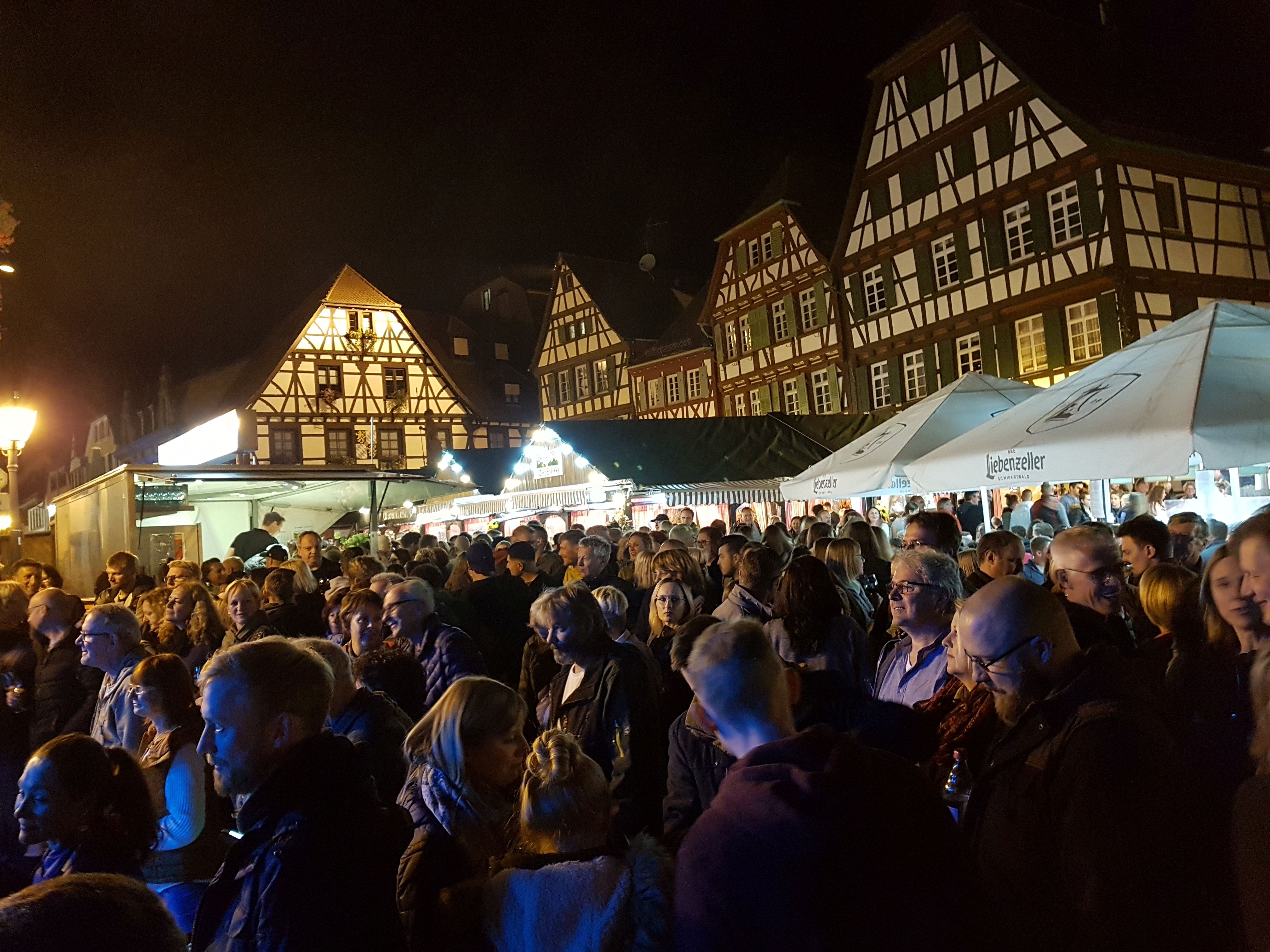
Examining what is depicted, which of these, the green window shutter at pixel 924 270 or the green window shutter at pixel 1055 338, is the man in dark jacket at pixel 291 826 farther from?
the green window shutter at pixel 924 270

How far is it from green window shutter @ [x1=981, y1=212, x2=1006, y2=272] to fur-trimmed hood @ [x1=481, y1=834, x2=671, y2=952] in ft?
76.1

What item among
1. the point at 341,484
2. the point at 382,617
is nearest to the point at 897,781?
the point at 382,617

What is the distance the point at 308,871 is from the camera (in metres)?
1.93

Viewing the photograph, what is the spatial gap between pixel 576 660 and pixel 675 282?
41.0 metres

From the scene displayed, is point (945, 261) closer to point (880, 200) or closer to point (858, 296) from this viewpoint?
point (880, 200)

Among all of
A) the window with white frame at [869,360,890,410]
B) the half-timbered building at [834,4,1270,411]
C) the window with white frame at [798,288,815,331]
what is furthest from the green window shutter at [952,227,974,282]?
the window with white frame at [798,288,815,331]

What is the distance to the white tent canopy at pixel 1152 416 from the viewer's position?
15.1 feet

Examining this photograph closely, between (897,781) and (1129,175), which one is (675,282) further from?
(897,781)

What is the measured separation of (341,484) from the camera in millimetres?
15570

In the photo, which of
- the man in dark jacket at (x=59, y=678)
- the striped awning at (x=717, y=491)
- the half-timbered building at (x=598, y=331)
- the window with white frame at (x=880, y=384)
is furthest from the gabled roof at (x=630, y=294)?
the man in dark jacket at (x=59, y=678)

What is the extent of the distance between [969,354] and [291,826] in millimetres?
24123

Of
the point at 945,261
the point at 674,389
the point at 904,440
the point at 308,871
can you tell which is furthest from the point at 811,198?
the point at 308,871

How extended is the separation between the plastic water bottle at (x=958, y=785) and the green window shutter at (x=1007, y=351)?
21212 mm

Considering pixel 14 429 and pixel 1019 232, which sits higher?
pixel 1019 232
